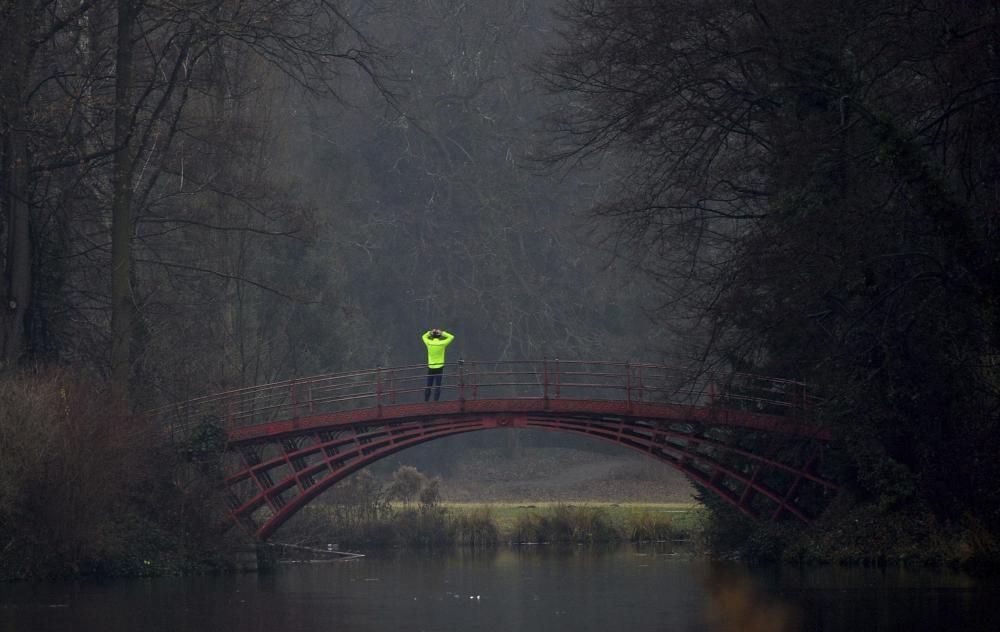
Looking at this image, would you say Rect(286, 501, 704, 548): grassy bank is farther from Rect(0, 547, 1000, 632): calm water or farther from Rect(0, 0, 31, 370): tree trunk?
Rect(0, 0, 31, 370): tree trunk

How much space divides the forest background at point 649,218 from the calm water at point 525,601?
1872 millimetres

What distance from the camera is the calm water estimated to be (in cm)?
1855

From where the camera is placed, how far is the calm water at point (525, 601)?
730 inches

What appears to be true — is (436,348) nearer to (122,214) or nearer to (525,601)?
(122,214)

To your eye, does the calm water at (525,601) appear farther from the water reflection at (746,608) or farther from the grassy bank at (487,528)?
the grassy bank at (487,528)

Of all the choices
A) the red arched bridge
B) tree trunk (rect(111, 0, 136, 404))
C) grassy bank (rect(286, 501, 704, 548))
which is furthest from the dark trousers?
tree trunk (rect(111, 0, 136, 404))

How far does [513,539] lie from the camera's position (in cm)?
3853

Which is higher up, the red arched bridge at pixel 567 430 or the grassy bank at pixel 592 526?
the red arched bridge at pixel 567 430

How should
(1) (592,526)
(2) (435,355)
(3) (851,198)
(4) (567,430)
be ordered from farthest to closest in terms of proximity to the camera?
(1) (592,526), (2) (435,355), (4) (567,430), (3) (851,198)

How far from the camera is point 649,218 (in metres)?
28.5

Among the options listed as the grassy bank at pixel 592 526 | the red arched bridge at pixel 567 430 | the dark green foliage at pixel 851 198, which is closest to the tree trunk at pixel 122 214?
the red arched bridge at pixel 567 430

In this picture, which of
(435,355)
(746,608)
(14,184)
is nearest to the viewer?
(746,608)

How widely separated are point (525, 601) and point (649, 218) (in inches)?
341

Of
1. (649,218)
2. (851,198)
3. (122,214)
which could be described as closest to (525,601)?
(851,198)
